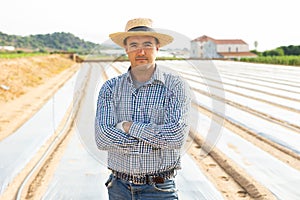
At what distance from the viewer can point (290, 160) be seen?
450 centimetres

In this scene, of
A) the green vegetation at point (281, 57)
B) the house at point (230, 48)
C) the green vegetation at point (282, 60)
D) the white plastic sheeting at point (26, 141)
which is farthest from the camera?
the house at point (230, 48)

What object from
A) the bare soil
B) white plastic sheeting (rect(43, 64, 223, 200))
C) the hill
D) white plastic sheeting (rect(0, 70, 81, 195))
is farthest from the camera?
the hill

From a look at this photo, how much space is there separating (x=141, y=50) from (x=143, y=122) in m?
0.30

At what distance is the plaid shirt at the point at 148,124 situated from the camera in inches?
64.9

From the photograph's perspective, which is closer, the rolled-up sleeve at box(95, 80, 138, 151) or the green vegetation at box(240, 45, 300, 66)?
the rolled-up sleeve at box(95, 80, 138, 151)

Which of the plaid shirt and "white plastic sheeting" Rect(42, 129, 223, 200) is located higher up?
the plaid shirt

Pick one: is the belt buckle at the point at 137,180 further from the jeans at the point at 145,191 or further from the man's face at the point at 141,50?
the man's face at the point at 141,50

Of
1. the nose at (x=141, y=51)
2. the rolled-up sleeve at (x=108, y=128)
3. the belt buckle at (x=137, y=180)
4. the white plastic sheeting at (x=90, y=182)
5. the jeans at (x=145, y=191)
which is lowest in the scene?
the white plastic sheeting at (x=90, y=182)

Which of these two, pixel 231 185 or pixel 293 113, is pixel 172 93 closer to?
pixel 231 185

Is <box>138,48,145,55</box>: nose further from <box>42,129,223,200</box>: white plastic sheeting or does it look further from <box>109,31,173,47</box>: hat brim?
<box>42,129,223,200</box>: white plastic sheeting

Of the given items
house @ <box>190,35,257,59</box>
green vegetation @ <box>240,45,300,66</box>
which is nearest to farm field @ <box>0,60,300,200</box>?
green vegetation @ <box>240,45,300,66</box>

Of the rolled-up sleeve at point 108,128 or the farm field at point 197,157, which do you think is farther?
the farm field at point 197,157

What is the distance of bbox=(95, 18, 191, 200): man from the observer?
5.44 feet

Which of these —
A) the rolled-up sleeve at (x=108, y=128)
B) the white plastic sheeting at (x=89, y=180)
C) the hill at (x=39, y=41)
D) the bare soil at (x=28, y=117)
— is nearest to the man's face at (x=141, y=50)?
the rolled-up sleeve at (x=108, y=128)
